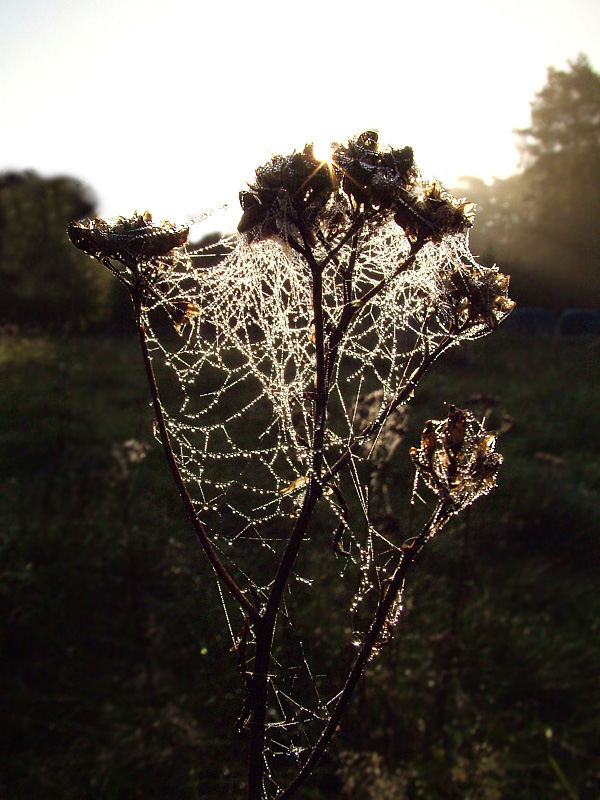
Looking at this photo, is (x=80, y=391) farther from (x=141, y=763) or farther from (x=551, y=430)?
(x=551, y=430)

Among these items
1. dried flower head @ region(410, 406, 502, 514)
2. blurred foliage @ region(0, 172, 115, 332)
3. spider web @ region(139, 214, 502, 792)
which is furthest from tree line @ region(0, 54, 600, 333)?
dried flower head @ region(410, 406, 502, 514)

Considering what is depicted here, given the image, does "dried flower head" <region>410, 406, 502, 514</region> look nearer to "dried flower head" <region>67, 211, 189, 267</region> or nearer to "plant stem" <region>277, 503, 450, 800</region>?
"plant stem" <region>277, 503, 450, 800</region>

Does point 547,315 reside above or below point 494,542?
above

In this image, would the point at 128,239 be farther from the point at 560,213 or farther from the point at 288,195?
the point at 560,213

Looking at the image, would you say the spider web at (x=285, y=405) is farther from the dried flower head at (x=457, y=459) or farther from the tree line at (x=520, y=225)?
the tree line at (x=520, y=225)

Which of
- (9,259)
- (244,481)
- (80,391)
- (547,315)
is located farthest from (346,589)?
(547,315)
